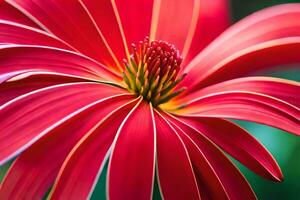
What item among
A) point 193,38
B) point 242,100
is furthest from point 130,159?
point 193,38

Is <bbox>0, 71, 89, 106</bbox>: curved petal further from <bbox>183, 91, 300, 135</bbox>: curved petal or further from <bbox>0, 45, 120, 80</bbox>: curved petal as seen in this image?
<bbox>183, 91, 300, 135</bbox>: curved petal

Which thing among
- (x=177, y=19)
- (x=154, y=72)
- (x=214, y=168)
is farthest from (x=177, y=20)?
(x=214, y=168)

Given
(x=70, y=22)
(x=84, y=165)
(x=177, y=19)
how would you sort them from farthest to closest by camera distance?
(x=177, y=19)
(x=70, y=22)
(x=84, y=165)

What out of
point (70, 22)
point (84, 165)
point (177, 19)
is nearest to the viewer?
point (84, 165)

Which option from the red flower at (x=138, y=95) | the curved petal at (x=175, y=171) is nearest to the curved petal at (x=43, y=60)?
the red flower at (x=138, y=95)

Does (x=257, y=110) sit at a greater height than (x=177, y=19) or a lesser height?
lesser

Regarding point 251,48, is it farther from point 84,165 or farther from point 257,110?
point 84,165
